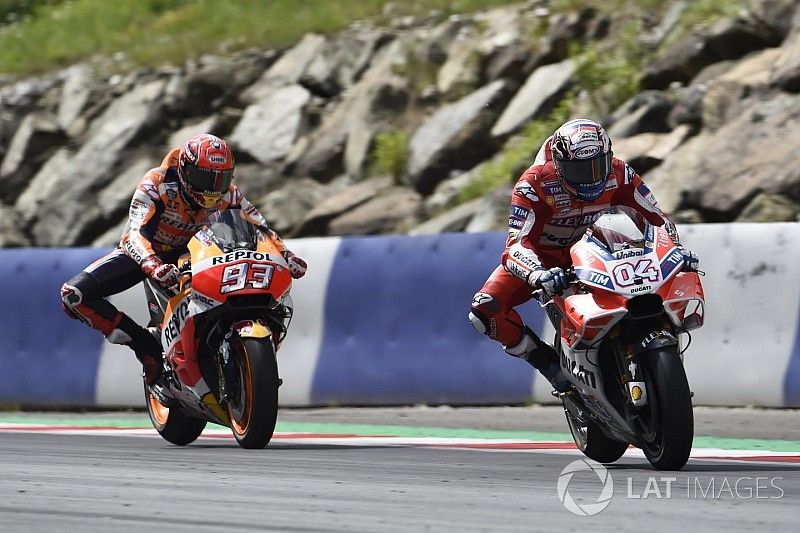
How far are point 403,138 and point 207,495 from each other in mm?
12438

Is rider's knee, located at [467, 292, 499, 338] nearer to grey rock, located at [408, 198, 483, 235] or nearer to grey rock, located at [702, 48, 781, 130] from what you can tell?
grey rock, located at [408, 198, 483, 235]

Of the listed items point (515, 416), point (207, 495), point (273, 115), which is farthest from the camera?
point (273, 115)

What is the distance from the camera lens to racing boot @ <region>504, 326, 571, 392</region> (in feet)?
25.1

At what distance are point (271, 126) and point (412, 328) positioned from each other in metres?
8.23

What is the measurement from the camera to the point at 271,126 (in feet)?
64.8

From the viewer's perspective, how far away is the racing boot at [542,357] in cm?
764

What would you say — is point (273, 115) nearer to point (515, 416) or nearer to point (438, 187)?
point (438, 187)

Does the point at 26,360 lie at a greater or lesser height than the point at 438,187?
greater

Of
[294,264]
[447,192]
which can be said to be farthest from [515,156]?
[294,264]

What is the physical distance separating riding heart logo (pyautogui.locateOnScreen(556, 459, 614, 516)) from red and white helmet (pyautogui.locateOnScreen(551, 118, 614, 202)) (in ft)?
4.44

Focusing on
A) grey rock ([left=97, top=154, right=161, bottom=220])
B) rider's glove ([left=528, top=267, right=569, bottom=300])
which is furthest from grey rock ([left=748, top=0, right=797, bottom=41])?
rider's glove ([left=528, top=267, right=569, bottom=300])

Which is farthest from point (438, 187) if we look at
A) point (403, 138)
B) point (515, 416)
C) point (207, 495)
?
point (207, 495)

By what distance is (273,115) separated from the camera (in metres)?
19.9

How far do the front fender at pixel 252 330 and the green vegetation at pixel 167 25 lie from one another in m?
13.3
